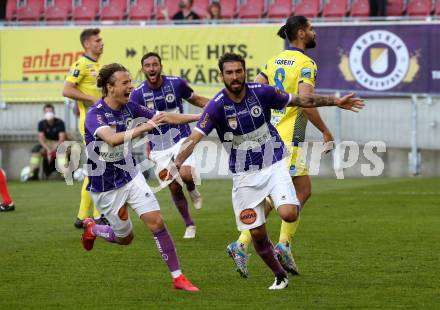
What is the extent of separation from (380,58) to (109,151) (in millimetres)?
14334

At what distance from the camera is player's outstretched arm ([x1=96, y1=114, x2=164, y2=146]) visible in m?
9.01

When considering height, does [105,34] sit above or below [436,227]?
above

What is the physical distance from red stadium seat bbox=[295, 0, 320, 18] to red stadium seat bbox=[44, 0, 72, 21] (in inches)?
243

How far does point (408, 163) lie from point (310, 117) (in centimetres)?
1262

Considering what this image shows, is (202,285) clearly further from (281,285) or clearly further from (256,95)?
(256,95)

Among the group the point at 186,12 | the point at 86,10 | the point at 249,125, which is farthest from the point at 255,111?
the point at 86,10

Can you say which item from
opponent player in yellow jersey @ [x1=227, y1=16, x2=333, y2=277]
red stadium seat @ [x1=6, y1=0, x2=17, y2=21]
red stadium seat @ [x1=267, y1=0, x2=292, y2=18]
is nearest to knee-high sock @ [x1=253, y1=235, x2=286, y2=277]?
opponent player in yellow jersey @ [x1=227, y1=16, x2=333, y2=277]

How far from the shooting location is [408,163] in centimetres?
2308

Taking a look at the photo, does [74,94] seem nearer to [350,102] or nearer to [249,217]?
[249,217]

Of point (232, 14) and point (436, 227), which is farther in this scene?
point (232, 14)

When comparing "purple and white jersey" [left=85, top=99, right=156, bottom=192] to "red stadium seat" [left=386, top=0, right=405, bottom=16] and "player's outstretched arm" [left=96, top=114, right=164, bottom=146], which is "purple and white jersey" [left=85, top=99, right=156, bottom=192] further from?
"red stadium seat" [left=386, top=0, right=405, bottom=16]

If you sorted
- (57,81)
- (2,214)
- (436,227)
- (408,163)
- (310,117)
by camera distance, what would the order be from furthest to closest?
1. (57,81)
2. (408,163)
3. (2,214)
4. (436,227)
5. (310,117)

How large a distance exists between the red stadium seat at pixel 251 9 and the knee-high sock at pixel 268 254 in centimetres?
1700

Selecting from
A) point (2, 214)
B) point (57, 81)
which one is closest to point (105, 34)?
point (57, 81)
